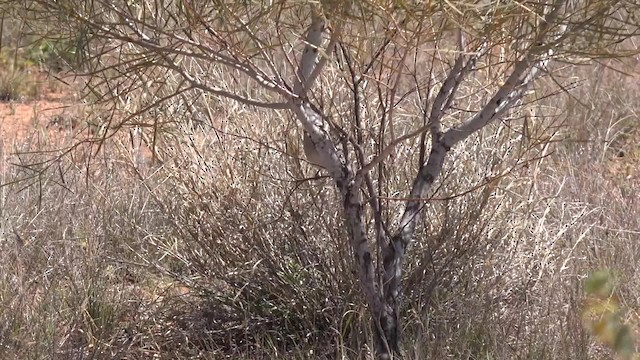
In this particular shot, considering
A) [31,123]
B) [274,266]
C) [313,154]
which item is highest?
[31,123]

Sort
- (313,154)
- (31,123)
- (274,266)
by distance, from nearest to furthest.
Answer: (313,154)
(274,266)
(31,123)

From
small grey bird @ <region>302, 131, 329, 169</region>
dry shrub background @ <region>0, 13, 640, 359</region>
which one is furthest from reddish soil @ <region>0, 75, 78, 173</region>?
small grey bird @ <region>302, 131, 329, 169</region>

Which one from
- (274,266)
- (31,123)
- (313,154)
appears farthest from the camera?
(31,123)

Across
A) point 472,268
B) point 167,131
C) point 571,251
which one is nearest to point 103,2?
point 167,131

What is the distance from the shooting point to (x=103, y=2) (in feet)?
9.41

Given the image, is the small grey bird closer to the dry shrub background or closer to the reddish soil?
the dry shrub background

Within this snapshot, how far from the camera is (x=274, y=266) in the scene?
398 centimetres

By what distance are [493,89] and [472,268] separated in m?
0.82

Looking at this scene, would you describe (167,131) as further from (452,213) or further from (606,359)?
(606,359)

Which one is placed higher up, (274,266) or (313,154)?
(313,154)

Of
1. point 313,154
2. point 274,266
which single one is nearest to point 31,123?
point 274,266

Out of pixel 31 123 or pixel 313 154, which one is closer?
pixel 313 154

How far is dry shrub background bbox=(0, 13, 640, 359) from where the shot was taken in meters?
3.77

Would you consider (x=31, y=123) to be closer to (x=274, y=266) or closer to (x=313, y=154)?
(x=274, y=266)
